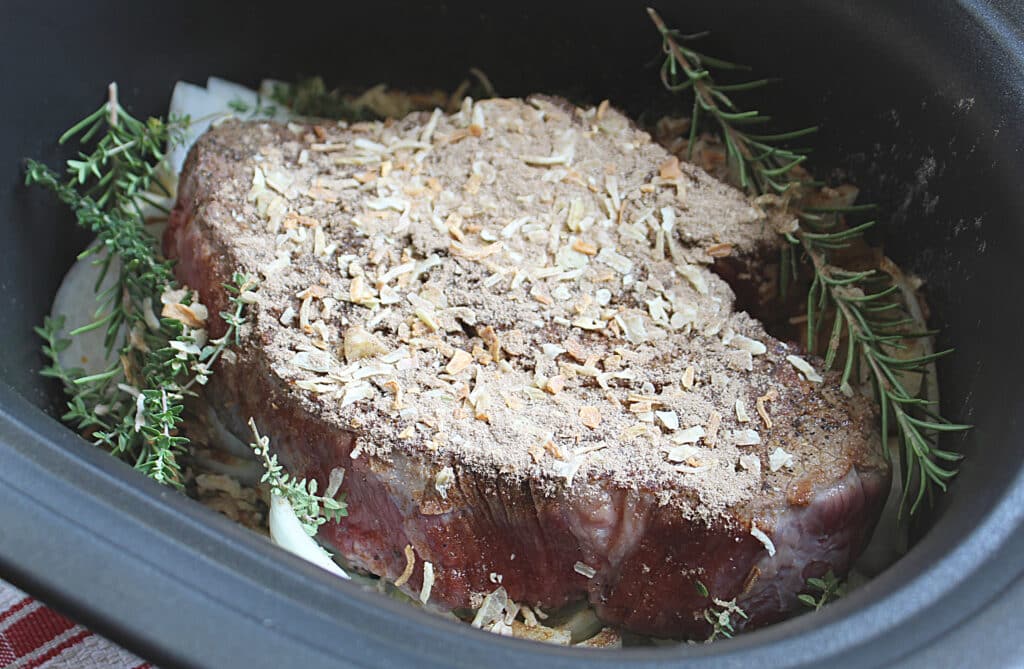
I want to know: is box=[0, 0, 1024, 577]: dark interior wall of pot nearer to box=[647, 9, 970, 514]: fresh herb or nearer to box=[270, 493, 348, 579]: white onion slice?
box=[647, 9, 970, 514]: fresh herb

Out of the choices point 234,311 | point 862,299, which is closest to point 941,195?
point 862,299

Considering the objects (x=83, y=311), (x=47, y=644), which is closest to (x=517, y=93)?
(x=83, y=311)

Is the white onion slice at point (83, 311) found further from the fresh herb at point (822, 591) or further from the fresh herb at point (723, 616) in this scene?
the fresh herb at point (822, 591)

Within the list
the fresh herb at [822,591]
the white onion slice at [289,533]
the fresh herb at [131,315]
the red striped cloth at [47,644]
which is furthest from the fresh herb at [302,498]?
the fresh herb at [822,591]

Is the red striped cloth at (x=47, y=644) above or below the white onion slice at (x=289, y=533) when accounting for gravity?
below

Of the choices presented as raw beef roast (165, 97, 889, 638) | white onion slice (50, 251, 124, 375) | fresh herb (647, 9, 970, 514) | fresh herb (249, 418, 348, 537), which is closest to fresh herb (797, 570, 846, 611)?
raw beef roast (165, 97, 889, 638)

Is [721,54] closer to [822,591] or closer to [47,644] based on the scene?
[822,591]

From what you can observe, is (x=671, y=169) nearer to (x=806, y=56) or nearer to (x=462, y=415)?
(x=806, y=56)
